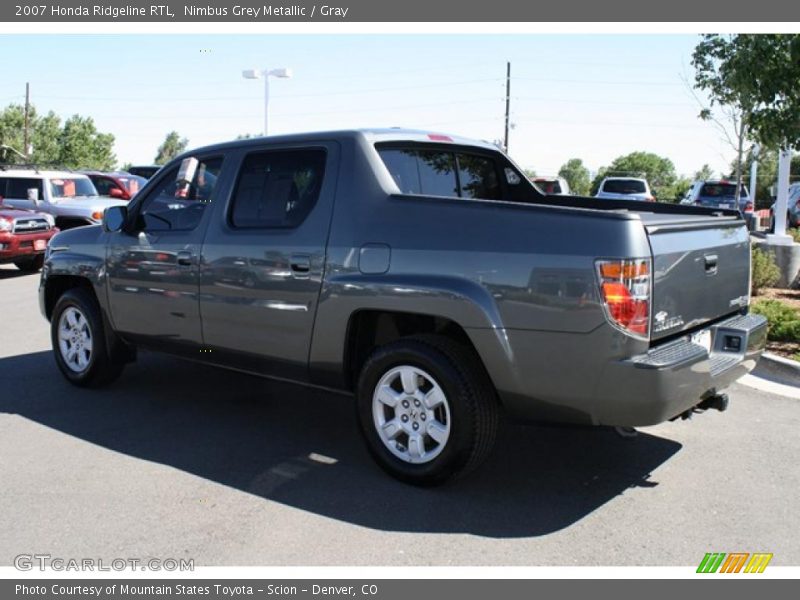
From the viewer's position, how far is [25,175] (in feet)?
55.6

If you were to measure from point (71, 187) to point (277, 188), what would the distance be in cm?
1362

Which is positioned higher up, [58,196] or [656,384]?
[58,196]

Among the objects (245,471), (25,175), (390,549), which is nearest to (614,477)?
(390,549)

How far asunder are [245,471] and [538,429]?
2014 mm

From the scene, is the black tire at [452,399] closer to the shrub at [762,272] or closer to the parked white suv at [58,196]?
the shrub at [762,272]

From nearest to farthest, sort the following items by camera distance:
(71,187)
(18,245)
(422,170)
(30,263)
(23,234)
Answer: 1. (422,170)
2. (18,245)
3. (23,234)
4. (30,263)
5. (71,187)

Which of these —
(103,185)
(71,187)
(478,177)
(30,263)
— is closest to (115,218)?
(478,177)

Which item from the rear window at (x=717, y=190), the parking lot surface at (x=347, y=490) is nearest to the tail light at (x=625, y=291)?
the parking lot surface at (x=347, y=490)

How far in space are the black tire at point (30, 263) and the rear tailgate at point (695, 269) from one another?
13.5 meters

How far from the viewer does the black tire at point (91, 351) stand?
629 cm

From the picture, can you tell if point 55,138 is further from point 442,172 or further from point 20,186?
point 442,172

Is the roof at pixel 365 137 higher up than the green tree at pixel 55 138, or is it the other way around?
the green tree at pixel 55 138

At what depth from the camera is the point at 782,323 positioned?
7.80 m
